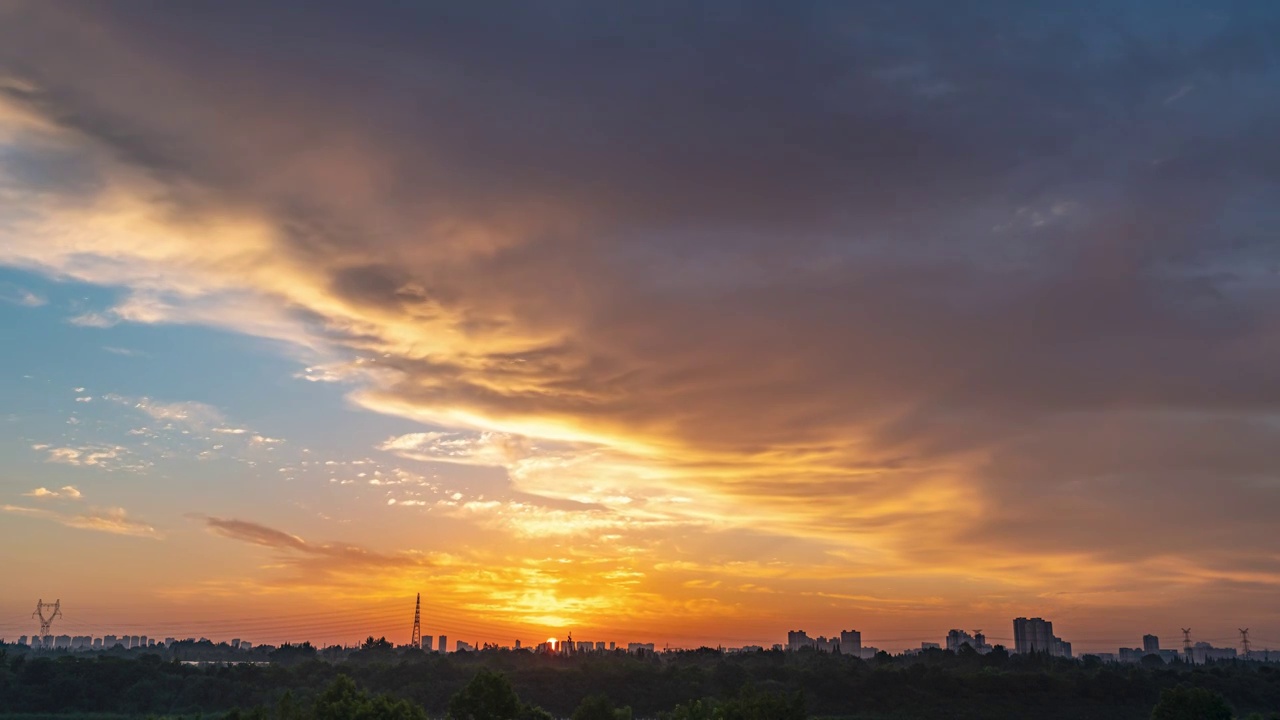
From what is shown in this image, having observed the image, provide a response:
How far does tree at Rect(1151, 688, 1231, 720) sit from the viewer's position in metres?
90.8

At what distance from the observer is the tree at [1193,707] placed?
90750 millimetres

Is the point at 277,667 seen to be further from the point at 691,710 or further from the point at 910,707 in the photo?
the point at 691,710

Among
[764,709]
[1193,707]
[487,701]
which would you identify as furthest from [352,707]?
[1193,707]

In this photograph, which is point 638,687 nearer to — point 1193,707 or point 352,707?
point 1193,707

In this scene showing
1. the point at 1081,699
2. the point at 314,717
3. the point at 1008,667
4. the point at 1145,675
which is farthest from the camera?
the point at 1008,667

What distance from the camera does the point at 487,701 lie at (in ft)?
211

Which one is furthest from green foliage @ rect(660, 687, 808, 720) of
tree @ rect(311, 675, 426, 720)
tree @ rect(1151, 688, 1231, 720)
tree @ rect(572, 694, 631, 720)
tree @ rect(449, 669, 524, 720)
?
tree @ rect(1151, 688, 1231, 720)

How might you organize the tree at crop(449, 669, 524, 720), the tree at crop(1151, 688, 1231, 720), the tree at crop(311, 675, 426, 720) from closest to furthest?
the tree at crop(311, 675, 426, 720) → the tree at crop(449, 669, 524, 720) → the tree at crop(1151, 688, 1231, 720)

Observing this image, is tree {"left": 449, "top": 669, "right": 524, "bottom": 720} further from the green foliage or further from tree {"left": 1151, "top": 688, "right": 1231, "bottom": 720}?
tree {"left": 1151, "top": 688, "right": 1231, "bottom": 720}

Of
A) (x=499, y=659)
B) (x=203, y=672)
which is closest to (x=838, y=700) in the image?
(x=499, y=659)

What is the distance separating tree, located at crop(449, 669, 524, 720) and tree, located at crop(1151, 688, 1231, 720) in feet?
221

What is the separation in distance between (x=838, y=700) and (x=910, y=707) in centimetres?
1175

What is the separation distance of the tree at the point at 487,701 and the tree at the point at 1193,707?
6747 centimetres

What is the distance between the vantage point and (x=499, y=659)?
655 ft
